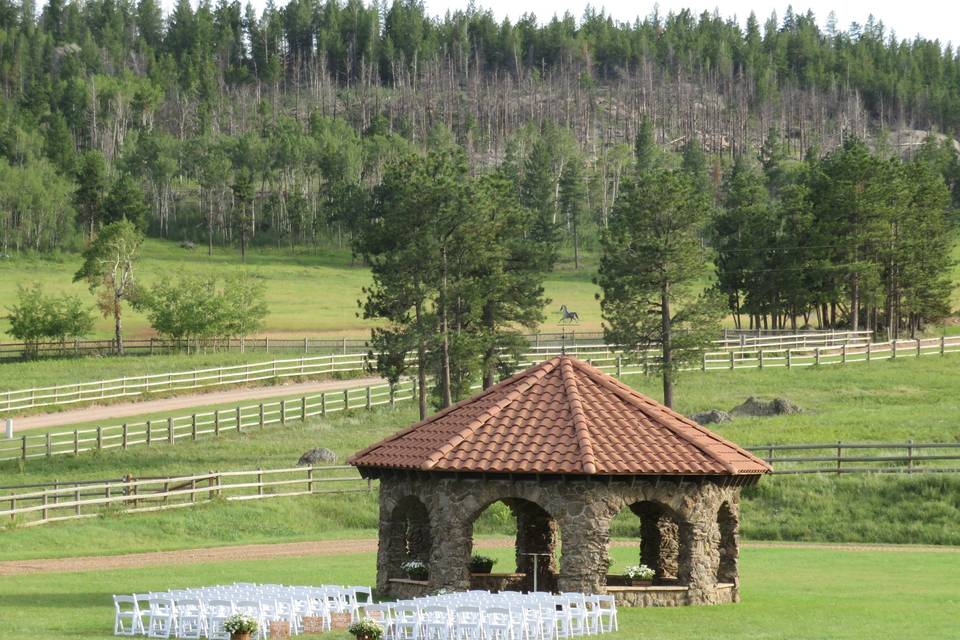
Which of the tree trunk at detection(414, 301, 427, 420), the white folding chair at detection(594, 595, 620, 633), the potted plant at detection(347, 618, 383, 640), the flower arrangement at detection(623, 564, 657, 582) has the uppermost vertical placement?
the tree trunk at detection(414, 301, 427, 420)

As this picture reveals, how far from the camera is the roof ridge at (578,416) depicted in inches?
1051

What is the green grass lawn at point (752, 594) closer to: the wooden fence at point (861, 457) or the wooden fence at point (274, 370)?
the wooden fence at point (861, 457)

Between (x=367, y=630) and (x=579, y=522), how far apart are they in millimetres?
6746

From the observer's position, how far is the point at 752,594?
96.7 ft

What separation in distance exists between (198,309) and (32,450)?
29.2 meters

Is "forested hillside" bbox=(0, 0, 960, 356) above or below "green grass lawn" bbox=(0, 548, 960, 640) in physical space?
above

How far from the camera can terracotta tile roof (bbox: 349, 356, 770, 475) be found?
2705 centimetres

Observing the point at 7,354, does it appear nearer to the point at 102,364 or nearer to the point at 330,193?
the point at 102,364

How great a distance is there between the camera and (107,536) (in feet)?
125

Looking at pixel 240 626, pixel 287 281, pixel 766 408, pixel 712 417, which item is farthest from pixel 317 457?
pixel 287 281

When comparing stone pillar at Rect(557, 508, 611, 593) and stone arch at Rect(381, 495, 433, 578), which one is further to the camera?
stone arch at Rect(381, 495, 433, 578)

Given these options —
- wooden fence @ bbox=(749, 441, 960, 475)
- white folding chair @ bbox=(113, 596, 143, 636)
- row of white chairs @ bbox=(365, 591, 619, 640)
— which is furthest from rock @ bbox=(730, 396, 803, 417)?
white folding chair @ bbox=(113, 596, 143, 636)

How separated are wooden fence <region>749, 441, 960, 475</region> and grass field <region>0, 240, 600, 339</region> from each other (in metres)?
49.8

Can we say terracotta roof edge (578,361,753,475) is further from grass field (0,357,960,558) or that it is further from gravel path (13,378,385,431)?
gravel path (13,378,385,431)
